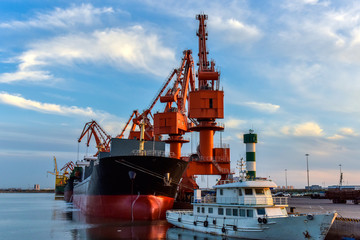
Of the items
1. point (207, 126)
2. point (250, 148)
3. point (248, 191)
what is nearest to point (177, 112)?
point (207, 126)

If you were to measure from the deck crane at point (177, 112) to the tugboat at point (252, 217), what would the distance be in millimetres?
24264

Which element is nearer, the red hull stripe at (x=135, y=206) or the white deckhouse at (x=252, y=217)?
the white deckhouse at (x=252, y=217)

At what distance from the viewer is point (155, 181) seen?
33938 millimetres

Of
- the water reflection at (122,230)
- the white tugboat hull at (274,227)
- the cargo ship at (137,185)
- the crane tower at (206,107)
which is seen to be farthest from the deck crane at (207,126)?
the white tugboat hull at (274,227)

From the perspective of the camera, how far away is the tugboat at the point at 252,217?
808 inches

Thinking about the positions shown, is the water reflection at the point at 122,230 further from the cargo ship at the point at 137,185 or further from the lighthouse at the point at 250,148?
the lighthouse at the point at 250,148

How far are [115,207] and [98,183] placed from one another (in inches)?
182

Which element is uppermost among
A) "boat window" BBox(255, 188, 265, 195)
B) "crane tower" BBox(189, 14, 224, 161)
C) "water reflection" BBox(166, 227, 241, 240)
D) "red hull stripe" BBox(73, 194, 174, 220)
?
"crane tower" BBox(189, 14, 224, 161)

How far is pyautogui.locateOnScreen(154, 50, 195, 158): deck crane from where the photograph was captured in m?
52.4

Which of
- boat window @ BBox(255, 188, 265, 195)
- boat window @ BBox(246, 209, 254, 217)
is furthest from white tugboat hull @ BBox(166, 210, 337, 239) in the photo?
boat window @ BBox(255, 188, 265, 195)

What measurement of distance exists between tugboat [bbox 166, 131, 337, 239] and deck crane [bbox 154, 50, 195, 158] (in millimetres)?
24264

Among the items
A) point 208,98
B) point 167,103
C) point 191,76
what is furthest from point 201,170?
point 191,76

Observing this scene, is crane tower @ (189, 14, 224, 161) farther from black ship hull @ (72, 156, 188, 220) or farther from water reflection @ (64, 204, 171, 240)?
water reflection @ (64, 204, 171, 240)

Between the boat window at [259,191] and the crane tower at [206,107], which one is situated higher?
the crane tower at [206,107]
